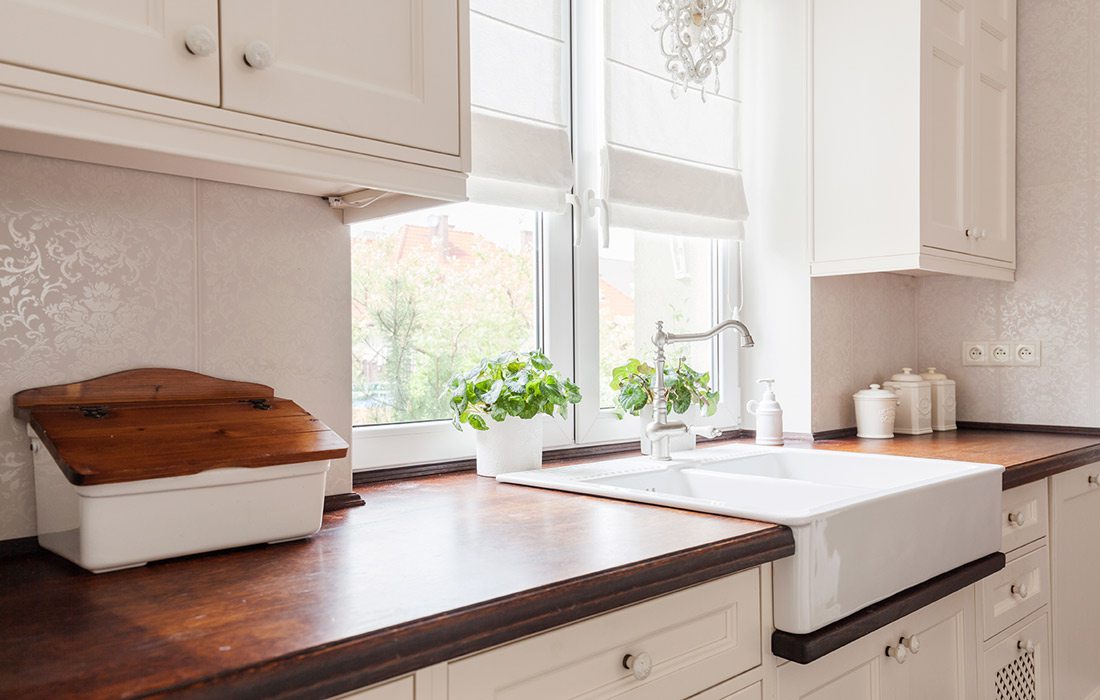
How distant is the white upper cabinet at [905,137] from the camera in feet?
7.29

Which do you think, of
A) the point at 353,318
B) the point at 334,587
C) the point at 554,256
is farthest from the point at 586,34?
the point at 334,587

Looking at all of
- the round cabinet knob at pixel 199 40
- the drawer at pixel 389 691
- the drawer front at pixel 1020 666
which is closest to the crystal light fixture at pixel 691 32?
the round cabinet knob at pixel 199 40

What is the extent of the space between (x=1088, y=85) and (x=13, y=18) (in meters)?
2.77

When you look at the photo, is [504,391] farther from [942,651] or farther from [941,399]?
[941,399]

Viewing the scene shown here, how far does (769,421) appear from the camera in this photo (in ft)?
7.49

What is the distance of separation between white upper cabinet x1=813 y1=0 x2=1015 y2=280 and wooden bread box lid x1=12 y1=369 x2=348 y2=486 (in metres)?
1.65

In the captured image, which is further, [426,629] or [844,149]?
[844,149]

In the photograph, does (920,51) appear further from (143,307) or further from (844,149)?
(143,307)

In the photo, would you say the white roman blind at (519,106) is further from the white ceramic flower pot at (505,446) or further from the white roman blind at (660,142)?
the white ceramic flower pot at (505,446)

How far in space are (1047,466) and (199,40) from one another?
1.95 meters

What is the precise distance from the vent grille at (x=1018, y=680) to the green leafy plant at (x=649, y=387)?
89 centimetres

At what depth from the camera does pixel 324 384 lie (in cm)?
147

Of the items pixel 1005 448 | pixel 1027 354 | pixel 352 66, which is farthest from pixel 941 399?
pixel 352 66

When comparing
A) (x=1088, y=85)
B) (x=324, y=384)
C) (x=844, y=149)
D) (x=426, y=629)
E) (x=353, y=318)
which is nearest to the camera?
(x=426, y=629)
